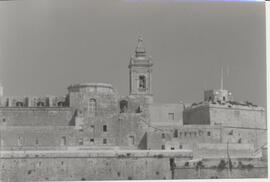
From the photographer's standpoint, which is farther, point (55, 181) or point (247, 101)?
point (247, 101)

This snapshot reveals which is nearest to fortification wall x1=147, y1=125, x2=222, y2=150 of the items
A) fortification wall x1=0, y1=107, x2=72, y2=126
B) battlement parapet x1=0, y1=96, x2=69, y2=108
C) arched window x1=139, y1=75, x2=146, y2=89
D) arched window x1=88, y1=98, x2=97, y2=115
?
arched window x1=88, y1=98, x2=97, y2=115

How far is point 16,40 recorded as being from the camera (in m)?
36.3

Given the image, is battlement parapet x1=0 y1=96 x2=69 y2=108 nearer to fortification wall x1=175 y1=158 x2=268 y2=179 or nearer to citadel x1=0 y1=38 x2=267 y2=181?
citadel x1=0 y1=38 x2=267 y2=181

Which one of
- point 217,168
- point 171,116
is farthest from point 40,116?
point 217,168

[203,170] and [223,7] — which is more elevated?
[223,7]

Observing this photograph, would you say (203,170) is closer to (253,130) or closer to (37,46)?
(253,130)

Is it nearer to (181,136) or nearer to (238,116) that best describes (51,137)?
(181,136)

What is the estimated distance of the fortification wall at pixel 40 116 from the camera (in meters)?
39.0

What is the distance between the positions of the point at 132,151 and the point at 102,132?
1615 mm

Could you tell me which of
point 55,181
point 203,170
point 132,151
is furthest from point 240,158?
point 55,181

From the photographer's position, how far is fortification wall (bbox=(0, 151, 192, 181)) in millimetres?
36312

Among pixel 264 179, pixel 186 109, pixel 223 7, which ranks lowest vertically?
pixel 264 179

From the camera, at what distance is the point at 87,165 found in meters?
36.9

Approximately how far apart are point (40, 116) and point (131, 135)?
3.45m
